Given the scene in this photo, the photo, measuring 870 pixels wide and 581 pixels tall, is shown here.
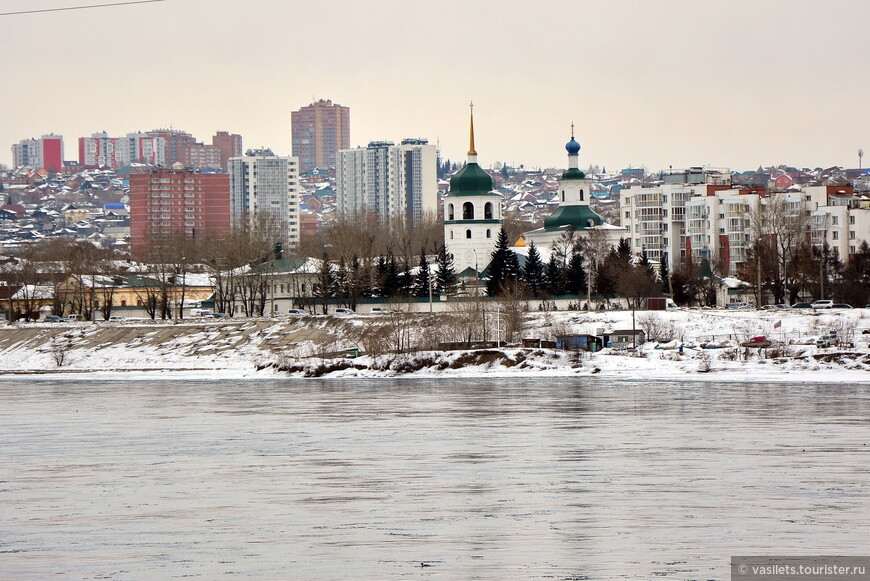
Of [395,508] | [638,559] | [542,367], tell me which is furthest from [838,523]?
[542,367]

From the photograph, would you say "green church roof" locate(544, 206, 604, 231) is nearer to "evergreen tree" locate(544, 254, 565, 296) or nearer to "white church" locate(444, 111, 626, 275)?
Result: "white church" locate(444, 111, 626, 275)

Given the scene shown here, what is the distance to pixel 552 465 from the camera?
80.6ft

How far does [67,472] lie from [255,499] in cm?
497

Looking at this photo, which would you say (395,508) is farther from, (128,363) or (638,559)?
(128,363)

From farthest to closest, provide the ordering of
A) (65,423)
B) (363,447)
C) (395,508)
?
(65,423) < (363,447) < (395,508)

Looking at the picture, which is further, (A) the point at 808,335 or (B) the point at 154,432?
(A) the point at 808,335

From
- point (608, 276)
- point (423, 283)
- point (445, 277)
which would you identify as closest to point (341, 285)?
point (423, 283)

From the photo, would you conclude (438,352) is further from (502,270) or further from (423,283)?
(502,270)

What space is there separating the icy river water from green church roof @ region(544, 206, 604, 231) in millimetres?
47490

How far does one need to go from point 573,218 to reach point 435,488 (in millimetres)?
65476

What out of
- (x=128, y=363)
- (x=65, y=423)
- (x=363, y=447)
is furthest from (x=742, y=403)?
(x=128, y=363)

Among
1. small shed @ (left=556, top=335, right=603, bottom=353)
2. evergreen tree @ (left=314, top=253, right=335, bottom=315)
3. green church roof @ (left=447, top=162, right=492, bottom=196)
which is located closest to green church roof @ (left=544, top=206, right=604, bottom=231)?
green church roof @ (left=447, top=162, right=492, bottom=196)

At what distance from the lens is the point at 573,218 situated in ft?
284

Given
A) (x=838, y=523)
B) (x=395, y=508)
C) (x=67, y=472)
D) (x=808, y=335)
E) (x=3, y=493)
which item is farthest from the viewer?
(x=808, y=335)
